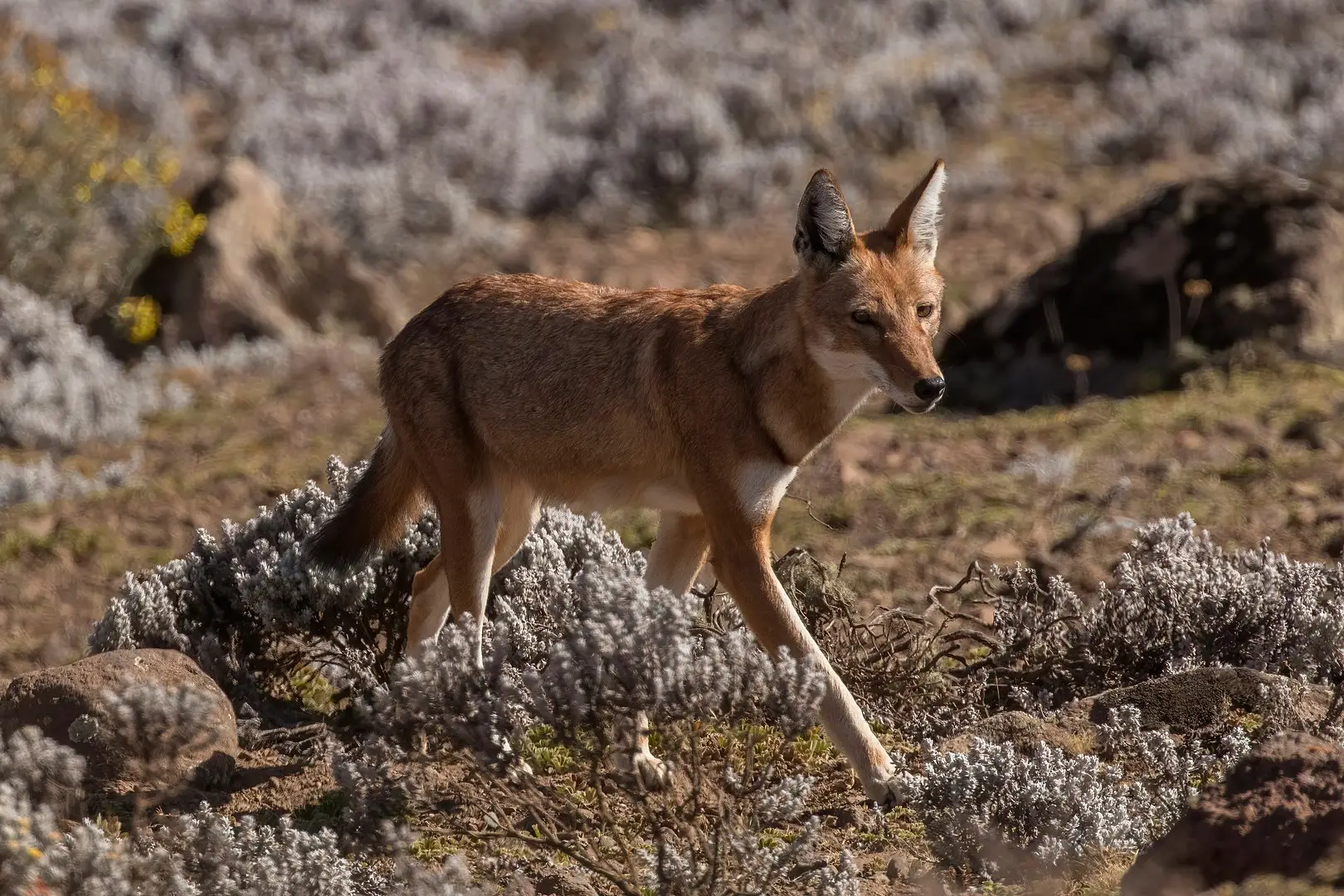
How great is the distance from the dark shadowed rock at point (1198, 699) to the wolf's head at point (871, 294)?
1.26 m

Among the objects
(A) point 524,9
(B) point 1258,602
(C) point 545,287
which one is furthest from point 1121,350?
(A) point 524,9

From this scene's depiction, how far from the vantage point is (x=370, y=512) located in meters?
5.82

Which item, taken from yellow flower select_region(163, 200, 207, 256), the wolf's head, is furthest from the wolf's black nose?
yellow flower select_region(163, 200, 207, 256)

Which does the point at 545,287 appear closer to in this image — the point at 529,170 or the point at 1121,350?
the point at 1121,350

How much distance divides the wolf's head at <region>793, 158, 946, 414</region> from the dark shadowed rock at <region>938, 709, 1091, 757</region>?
107 centimetres

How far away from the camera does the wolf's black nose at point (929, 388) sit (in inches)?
193

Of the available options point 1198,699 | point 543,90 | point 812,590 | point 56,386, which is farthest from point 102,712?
point 543,90

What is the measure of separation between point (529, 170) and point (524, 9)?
5.91 m

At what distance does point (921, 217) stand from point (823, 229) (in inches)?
15.1

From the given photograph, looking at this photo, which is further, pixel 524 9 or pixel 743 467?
pixel 524 9

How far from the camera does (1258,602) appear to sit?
231 inches

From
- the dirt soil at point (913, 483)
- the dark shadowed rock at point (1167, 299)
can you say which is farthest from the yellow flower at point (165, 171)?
the dark shadowed rock at point (1167, 299)

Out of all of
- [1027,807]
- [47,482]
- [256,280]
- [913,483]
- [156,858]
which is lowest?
[1027,807]

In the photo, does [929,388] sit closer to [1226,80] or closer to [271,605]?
[271,605]
